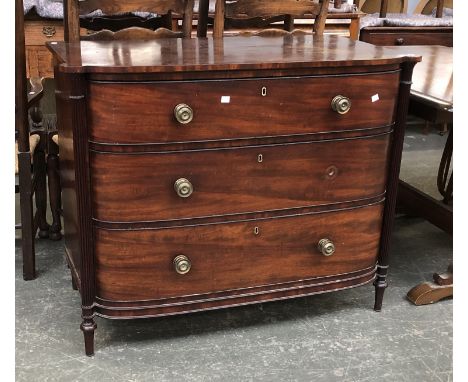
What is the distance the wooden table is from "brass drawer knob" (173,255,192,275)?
108cm

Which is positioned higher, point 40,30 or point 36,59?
point 40,30

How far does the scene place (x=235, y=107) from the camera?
1832 mm

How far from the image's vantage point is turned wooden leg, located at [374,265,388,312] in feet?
7.52

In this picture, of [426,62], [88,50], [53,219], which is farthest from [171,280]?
[426,62]

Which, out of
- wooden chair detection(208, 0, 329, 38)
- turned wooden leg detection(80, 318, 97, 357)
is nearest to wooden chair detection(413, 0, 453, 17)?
wooden chair detection(208, 0, 329, 38)

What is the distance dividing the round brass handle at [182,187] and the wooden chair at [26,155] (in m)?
0.81

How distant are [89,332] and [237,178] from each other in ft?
2.37

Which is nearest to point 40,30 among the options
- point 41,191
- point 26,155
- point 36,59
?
point 36,59

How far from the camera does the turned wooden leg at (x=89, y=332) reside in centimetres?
198

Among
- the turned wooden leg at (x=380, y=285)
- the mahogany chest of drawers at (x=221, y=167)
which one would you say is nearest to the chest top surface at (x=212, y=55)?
the mahogany chest of drawers at (x=221, y=167)

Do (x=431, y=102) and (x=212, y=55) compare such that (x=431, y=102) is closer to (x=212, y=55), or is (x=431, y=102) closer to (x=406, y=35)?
(x=212, y=55)

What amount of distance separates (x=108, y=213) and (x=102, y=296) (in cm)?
30
